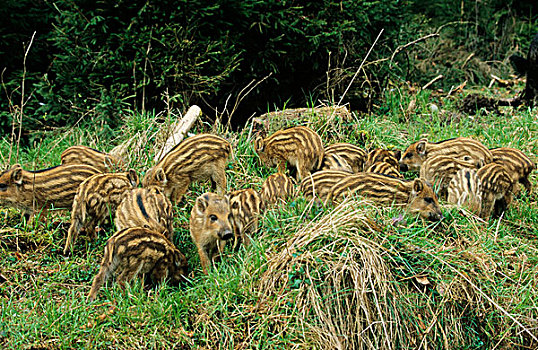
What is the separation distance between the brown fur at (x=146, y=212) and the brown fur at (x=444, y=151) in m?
3.11

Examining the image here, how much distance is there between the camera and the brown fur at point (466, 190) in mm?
6383

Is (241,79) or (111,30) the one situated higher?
(111,30)

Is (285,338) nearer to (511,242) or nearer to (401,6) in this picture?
(511,242)

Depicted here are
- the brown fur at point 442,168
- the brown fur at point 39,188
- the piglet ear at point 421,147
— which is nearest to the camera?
the brown fur at point 39,188

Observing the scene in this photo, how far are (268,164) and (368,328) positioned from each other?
9.00ft

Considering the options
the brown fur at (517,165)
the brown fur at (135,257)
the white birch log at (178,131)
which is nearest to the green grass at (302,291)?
the brown fur at (135,257)

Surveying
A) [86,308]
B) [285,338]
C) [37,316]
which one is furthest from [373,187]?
[37,316]

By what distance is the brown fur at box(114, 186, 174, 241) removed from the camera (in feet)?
18.4

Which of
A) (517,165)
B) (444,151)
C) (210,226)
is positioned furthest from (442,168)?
(210,226)

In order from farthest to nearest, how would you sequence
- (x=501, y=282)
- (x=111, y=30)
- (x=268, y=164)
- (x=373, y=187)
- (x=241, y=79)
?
(x=241, y=79) < (x=111, y=30) < (x=268, y=164) < (x=373, y=187) < (x=501, y=282)

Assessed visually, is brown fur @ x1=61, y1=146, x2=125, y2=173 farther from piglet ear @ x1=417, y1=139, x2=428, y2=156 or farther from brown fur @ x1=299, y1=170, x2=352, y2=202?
piglet ear @ x1=417, y1=139, x2=428, y2=156

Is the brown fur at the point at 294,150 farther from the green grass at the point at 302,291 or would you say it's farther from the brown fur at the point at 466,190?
the brown fur at the point at 466,190

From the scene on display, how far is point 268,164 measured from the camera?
23.7 ft

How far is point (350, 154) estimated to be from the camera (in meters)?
7.20
